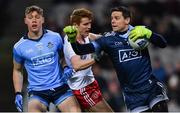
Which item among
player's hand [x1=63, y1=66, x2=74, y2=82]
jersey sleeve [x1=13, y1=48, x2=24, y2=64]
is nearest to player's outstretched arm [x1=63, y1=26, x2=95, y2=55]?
player's hand [x1=63, y1=66, x2=74, y2=82]

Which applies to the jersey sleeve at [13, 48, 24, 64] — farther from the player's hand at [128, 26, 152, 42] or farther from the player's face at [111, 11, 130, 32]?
the player's hand at [128, 26, 152, 42]

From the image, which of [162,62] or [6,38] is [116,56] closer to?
[162,62]

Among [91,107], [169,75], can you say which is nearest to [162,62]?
[169,75]

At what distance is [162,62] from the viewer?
48.2ft

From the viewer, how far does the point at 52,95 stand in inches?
352

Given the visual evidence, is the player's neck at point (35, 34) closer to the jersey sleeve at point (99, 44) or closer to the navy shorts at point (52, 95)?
the navy shorts at point (52, 95)

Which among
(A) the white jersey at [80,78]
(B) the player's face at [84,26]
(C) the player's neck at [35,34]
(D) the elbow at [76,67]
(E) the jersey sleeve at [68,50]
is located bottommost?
(A) the white jersey at [80,78]

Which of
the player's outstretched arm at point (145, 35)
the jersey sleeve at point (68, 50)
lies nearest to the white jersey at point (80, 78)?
the jersey sleeve at point (68, 50)

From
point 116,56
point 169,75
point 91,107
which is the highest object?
point 116,56

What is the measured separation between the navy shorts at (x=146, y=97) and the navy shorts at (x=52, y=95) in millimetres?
928

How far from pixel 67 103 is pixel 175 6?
25.6 ft

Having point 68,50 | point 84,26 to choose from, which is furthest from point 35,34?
point 84,26

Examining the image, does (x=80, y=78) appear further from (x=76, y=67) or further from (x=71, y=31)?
(x=71, y=31)

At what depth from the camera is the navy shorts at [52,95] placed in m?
8.92
